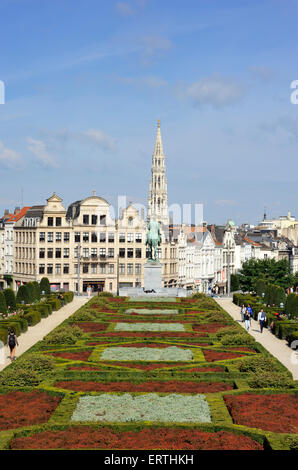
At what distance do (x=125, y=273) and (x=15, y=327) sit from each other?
66.3 metres

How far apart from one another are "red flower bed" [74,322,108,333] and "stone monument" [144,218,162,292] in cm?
2020

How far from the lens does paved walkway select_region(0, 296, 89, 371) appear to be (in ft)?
118

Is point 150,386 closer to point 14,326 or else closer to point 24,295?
point 14,326

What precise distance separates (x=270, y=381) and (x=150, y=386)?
482 centimetres

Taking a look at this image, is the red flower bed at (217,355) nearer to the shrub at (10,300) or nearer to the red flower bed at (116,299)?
the shrub at (10,300)

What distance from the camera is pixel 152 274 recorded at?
225ft

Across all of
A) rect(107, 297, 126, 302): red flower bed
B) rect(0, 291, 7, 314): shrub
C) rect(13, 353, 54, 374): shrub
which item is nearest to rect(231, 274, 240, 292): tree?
rect(107, 297, 126, 302): red flower bed

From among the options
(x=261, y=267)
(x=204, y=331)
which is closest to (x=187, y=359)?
(x=204, y=331)

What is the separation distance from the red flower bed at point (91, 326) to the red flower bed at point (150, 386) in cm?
1683

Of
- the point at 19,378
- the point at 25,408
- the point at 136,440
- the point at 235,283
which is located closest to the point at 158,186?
the point at 235,283

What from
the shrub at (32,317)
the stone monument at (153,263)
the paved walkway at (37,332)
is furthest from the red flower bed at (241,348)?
the stone monument at (153,263)

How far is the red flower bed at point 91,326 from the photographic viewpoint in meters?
45.0

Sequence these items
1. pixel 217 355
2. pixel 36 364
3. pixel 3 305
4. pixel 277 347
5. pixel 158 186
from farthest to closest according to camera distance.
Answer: pixel 158 186
pixel 3 305
pixel 277 347
pixel 217 355
pixel 36 364
